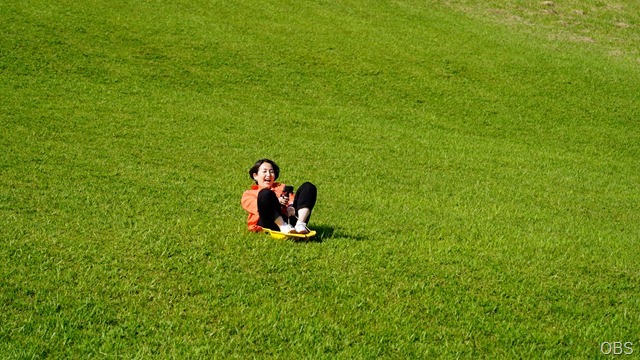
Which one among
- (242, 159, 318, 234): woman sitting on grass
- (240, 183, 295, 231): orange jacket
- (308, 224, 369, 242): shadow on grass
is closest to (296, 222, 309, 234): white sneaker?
(242, 159, 318, 234): woman sitting on grass

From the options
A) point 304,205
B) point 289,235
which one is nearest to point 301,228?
point 289,235

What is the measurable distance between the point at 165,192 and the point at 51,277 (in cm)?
323

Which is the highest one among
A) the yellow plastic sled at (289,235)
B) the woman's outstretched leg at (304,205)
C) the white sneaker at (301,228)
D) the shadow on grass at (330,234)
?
the woman's outstretched leg at (304,205)

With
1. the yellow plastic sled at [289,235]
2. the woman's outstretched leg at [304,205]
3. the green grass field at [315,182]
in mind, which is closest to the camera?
the green grass field at [315,182]

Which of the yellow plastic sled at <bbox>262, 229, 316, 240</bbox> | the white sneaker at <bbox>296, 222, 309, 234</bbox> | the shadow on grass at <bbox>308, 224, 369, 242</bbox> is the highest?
the white sneaker at <bbox>296, 222, 309, 234</bbox>

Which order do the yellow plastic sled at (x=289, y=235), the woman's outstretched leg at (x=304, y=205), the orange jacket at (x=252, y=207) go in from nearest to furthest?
the yellow plastic sled at (x=289, y=235), the woman's outstretched leg at (x=304, y=205), the orange jacket at (x=252, y=207)

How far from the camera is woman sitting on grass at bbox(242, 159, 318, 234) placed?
7.39 metres

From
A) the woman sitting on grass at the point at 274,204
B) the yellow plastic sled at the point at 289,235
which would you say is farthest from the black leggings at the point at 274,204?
the yellow plastic sled at the point at 289,235

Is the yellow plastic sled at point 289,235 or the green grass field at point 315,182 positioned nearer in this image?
the green grass field at point 315,182

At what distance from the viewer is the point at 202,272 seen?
6.43 m

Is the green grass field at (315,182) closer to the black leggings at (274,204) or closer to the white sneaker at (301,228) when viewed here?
the white sneaker at (301,228)

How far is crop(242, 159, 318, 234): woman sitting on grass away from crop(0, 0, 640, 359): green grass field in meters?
0.30

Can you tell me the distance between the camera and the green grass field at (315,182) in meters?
5.67

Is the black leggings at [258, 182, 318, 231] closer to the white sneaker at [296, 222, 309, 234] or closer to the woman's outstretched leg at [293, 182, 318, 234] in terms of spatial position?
the woman's outstretched leg at [293, 182, 318, 234]
